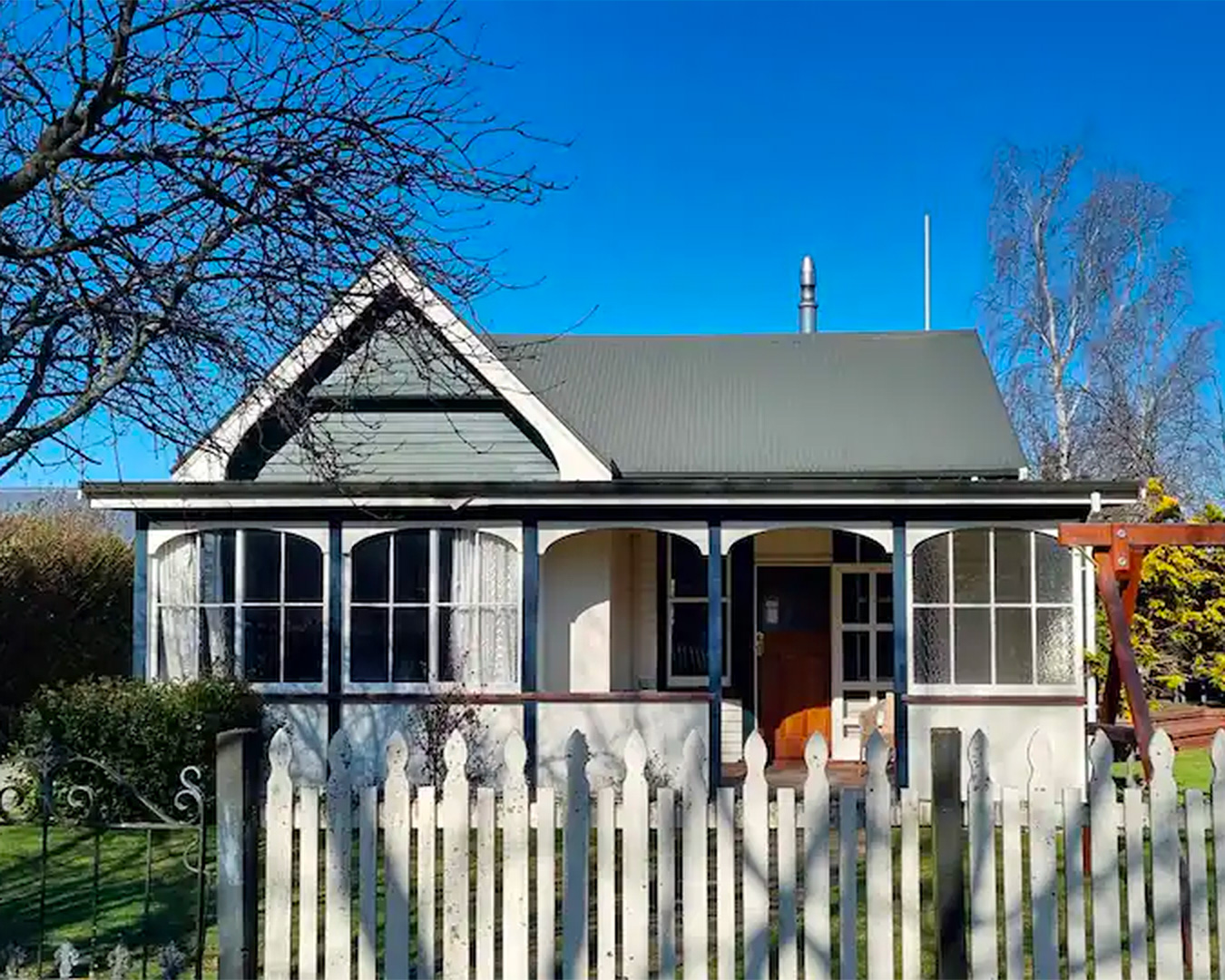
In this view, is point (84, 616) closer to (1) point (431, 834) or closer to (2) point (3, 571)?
(2) point (3, 571)

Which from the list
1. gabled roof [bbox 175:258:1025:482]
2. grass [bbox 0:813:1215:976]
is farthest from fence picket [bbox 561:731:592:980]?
gabled roof [bbox 175:258:1025:482]

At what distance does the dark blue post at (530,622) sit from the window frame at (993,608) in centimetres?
351

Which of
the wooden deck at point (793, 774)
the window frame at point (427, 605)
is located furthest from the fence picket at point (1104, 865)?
the window frame at point (427, 605)

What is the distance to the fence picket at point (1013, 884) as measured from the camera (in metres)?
4.82

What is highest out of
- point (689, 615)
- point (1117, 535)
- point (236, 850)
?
point (1117, 535)

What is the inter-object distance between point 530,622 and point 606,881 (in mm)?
7498

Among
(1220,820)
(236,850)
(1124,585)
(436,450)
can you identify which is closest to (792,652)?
(436,450)

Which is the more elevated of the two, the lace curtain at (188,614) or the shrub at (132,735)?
the lace curtain at (188,614)

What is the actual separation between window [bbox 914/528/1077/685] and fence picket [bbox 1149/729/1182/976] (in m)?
7.67

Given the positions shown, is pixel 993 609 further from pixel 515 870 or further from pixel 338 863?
pixel 338 863

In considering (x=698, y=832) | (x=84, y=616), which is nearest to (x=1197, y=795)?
(x=698, y=832)

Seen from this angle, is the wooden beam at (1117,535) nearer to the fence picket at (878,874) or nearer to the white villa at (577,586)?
the white villa at (577,586)

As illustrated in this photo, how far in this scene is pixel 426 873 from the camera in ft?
16.1

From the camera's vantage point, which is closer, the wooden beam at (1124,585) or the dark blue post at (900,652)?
the wooden beam at (1124,585)
